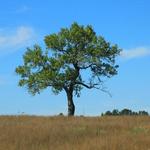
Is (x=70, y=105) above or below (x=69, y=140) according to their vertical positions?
above

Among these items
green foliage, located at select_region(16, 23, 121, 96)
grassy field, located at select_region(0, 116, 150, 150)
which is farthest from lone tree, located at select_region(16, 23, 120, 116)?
grassy field, located at select_region(0, 116, 150, 150)

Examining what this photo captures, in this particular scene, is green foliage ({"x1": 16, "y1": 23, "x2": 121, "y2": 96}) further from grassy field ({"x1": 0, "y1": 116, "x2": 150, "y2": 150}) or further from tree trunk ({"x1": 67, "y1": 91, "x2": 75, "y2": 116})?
grassy field ({"x1": 0, "y1": 116, "x2": 150, "y2": 150})

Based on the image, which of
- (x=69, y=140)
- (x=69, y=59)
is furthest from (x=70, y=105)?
(x=69, y=140)

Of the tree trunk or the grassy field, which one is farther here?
the tree trunk

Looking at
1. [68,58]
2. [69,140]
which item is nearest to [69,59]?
[68,58]

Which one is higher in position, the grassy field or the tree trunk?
the tree trunk

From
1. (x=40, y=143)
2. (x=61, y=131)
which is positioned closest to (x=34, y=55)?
(x=61, y=131)

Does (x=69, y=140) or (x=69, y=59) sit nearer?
(x=69, y=140)

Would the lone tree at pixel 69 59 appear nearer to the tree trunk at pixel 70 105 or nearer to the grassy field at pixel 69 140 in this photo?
the tree trunk at pixel 70 105

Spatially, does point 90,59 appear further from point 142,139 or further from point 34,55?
point 142,139

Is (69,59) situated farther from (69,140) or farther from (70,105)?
(69,140)

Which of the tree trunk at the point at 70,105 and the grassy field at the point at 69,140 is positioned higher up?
the tree trunk at the point at 70,105

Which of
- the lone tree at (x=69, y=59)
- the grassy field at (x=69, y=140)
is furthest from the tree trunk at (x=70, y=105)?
the grassy field at (x=69, y=140)

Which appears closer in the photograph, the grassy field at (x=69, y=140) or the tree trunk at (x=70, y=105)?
the grassy field at (x=69, y=140)
